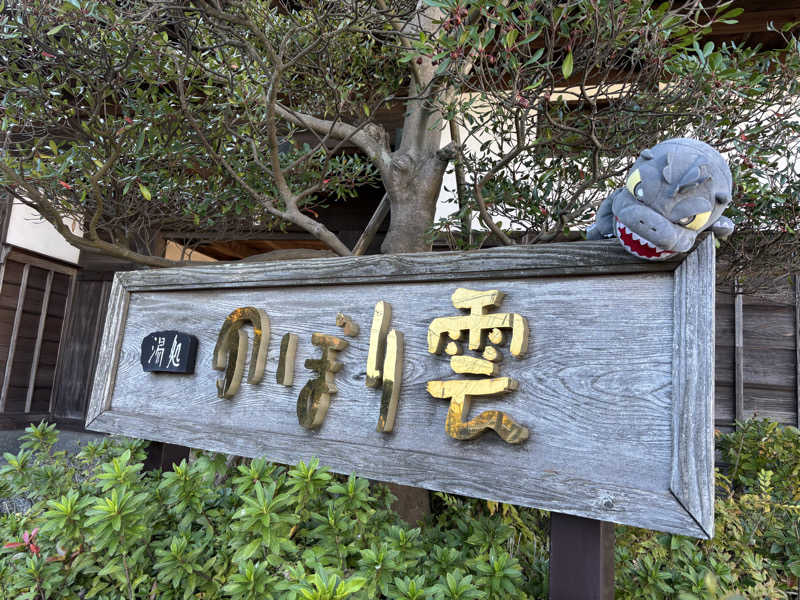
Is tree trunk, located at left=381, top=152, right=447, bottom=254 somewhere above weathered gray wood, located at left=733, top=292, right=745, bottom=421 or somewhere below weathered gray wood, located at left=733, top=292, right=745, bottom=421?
above

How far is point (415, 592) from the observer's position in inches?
54.2

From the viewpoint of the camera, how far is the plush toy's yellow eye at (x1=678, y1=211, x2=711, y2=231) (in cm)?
117

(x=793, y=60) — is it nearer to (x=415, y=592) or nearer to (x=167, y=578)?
(x=415, y=592)

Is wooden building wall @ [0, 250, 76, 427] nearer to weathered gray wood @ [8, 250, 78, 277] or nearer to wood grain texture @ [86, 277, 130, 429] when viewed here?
weathered gray wood @ [8, 250, 78, 277]

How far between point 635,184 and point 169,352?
6.17 feet

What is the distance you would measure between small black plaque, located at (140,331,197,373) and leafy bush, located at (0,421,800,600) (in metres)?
0.37

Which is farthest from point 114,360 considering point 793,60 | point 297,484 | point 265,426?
point 793,60

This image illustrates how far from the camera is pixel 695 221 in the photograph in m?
1.18

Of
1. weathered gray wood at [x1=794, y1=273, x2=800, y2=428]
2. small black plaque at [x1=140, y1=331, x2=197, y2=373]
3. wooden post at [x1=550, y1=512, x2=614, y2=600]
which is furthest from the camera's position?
weathered gray wood at [x1=794, y1=273, x2=800, y2=428]

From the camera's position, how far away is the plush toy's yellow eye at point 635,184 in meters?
1.22

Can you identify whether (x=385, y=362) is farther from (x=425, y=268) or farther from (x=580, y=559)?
(x=580, y=559)

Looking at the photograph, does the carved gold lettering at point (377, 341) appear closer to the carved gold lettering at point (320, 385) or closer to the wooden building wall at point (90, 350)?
the carved gold lettering at point (320, 385)

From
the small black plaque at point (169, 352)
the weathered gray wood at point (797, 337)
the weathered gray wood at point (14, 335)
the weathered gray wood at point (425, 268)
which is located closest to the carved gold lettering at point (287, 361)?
the weathered gray wood at point (425, 268)

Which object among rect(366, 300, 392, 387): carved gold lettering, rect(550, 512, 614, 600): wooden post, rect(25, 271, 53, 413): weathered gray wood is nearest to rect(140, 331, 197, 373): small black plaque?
rect(366, 300, 392, 387): carved gold lettering
